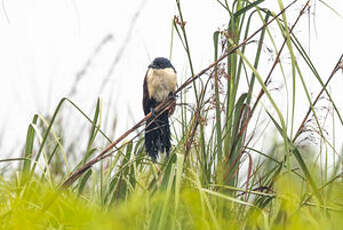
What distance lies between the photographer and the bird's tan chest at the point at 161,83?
10.8ft

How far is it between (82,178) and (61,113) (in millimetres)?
687

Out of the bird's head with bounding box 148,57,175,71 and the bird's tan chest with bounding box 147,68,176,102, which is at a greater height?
the bird's head with bounding box 148,57,175,71

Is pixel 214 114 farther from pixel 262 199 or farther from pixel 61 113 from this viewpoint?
pixel 61 113

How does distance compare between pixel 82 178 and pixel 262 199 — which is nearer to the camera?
pixel 262 199

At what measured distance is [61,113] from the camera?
7.82 feet

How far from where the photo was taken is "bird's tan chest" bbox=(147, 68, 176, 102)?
3.28 meters

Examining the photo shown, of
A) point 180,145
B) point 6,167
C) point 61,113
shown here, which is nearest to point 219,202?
point 180,145

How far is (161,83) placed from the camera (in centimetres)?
329

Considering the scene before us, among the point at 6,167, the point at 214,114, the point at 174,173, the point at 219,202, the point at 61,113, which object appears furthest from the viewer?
the point at 61,113

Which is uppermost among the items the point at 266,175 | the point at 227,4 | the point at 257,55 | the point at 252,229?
the point at 227,4

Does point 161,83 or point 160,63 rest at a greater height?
point 160,63

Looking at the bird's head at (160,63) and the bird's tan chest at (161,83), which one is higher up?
the bird's head at (160,63)

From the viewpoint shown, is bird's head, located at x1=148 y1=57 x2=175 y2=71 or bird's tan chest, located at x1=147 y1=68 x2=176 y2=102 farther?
bird's head, located at x1=148 y1=57 x2=175 y2=71

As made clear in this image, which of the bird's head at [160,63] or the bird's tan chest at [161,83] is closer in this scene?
the bird's tan chest at [161,83]
